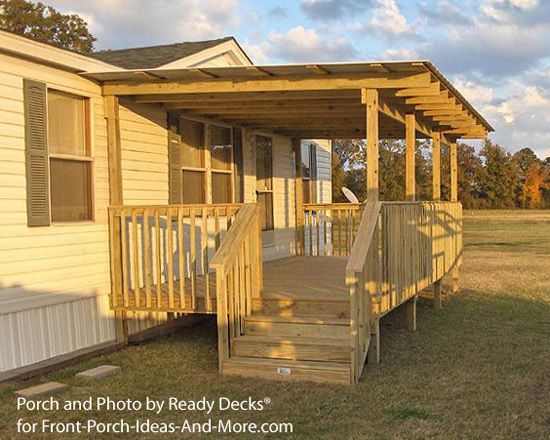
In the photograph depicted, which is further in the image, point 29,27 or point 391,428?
point 29,27

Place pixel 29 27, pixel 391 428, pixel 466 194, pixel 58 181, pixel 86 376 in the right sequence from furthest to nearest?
pixel 466 194
pixel 29 27
pixel 58 181
pixel 86 376
pixel 391 428

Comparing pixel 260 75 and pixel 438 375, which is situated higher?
pixel 260 75

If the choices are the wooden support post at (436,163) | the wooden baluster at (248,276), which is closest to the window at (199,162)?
the wooden baluster at (248,276)

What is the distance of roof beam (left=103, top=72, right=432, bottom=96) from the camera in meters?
6.50

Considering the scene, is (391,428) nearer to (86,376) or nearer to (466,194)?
(86,376)

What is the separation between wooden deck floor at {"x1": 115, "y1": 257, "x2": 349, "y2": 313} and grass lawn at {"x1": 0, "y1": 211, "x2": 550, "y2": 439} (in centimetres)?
57

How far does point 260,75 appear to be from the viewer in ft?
21.8

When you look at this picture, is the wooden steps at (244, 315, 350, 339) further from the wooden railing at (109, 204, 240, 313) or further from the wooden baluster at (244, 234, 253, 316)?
the wooden railing at (109, 204, 240, 313)

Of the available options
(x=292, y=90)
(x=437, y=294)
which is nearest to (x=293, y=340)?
(x=292, y=90)

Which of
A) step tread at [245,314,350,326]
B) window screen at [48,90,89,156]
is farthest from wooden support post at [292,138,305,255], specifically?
window screen at [48,90,89,156]

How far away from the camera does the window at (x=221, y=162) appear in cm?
932

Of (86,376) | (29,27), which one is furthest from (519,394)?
(29,27)

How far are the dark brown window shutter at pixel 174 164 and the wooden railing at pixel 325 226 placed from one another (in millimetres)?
3800

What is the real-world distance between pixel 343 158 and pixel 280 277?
51.6 meters
